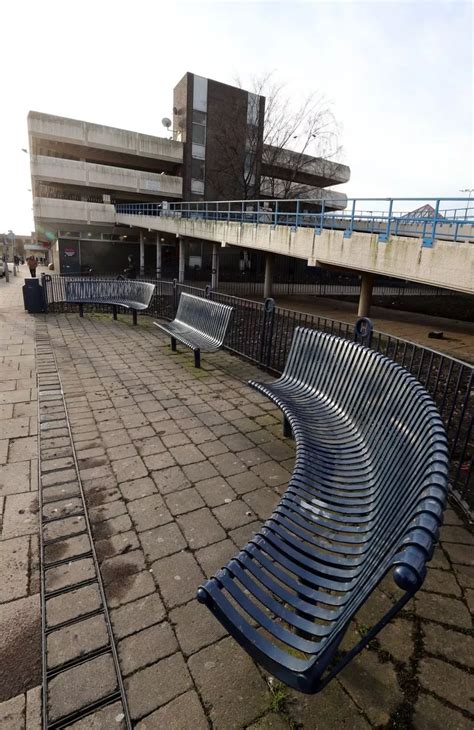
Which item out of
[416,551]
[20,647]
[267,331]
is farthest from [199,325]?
Answer: [416,551]

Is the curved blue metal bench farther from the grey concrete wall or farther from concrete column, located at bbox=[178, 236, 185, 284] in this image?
concrete column, located at bbox=[178, 236, 185, 284]

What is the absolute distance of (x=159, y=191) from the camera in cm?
2975

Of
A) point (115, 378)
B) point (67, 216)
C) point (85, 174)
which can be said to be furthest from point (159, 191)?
point (115, 378)

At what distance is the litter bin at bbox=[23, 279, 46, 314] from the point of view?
11336 mm

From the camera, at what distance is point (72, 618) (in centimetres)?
214

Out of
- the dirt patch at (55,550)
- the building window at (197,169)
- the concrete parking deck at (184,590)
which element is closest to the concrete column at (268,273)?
the building window at (197,169)

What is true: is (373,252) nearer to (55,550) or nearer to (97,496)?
(97,496)

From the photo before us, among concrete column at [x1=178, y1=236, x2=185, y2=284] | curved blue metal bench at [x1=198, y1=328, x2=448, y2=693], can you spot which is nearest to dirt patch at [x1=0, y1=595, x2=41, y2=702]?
curved blue metal bench at [x1=198, y1=328, x2=448, y2=693]

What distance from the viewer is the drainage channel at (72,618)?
1741 millimetres

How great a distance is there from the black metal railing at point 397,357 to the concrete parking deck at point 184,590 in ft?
2.72

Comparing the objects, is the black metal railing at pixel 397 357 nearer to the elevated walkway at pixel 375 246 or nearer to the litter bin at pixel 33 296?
the litter bin at pixel 33 296

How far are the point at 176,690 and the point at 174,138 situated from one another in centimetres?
3606

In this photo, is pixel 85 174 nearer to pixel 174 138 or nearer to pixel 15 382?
pixel 174 138

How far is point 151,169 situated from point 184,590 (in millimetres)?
35820
